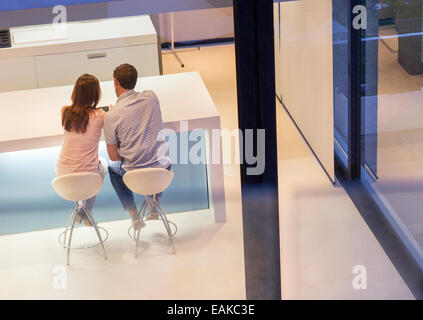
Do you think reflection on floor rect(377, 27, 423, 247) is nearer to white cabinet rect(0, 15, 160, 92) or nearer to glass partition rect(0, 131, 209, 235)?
glass partition rect(0, 131, 209, 235)

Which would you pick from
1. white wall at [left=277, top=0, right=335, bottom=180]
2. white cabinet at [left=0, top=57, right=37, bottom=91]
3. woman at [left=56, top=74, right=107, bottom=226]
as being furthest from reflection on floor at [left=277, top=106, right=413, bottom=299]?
white cabinet at [left=0, top=57, right=37, bottom=91]

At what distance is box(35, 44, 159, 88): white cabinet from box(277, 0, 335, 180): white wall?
3.78 feet

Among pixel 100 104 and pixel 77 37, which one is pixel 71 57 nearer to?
pixel 77 37

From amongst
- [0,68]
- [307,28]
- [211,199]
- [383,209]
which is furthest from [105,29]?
[383,209]

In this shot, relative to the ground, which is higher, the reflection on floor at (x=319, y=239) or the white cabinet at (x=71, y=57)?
the white cabinet at (x=71, y=57)

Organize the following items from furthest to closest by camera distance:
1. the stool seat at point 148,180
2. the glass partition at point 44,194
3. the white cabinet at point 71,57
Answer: the glass partition at point 44,194 → the stool seat at point 148,180 → the white cabinet at point 71,57

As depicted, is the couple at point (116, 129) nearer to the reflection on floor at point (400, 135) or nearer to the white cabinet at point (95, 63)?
the white cabinet at point (95, 63)

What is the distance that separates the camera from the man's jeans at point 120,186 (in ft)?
11.5

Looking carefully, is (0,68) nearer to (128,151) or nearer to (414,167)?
(128,151)

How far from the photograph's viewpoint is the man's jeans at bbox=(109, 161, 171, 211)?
3.51 metres

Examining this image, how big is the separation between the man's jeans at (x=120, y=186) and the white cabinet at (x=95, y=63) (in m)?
0.52

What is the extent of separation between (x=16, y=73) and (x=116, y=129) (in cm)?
57

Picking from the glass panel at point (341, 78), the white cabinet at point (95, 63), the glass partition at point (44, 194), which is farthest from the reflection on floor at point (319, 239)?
the white cabinet at point (95, 63)

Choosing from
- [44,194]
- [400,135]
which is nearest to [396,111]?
[400,135]
